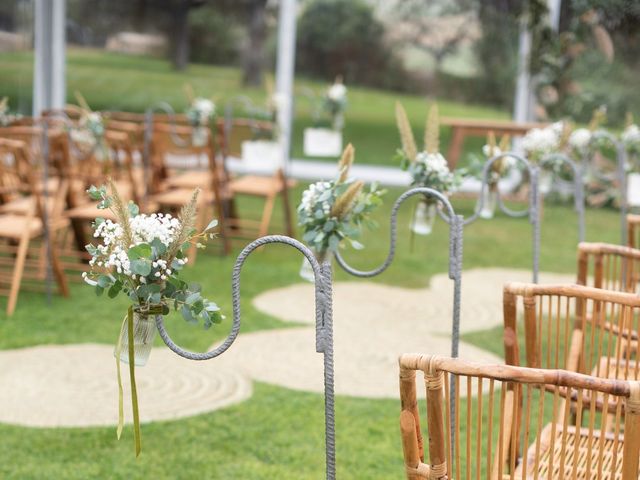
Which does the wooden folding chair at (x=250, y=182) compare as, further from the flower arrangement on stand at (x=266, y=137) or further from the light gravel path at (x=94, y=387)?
the light gravel path at (x=94, y=387)

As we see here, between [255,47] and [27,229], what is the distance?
22.8 feet

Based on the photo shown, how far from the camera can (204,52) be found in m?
11.9

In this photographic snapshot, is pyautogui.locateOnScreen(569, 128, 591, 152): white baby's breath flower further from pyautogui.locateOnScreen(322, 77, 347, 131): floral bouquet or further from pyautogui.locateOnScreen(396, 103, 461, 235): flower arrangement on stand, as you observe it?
pyautogui.locateOnScreen(396, 103, 461, 235): flower arrangement on stand

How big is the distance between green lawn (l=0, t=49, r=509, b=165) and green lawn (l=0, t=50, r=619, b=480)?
4.32 ft

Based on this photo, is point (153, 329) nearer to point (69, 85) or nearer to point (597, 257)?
point (597, 257)

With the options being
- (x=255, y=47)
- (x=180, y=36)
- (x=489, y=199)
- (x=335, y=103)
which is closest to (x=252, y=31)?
(x=255, y=47)

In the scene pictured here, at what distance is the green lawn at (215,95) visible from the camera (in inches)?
459

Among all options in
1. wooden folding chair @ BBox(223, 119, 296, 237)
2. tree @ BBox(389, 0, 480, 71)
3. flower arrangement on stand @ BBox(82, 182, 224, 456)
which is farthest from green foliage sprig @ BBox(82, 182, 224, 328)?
tree @ BBox(389, 0, 480, 71)

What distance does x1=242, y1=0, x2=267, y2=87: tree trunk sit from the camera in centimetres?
1195

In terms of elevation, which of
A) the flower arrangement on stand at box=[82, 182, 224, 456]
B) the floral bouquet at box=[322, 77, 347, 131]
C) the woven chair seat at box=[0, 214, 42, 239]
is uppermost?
the floral bouquet at box=[322, 77, 347, 131]

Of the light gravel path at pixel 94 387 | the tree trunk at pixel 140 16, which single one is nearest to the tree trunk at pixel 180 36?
the tree trunk at pixel 140 16

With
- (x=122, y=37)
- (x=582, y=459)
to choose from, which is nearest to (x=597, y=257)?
(x=582, y=459)

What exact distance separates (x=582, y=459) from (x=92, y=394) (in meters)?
2.39

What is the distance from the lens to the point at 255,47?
471 inches
